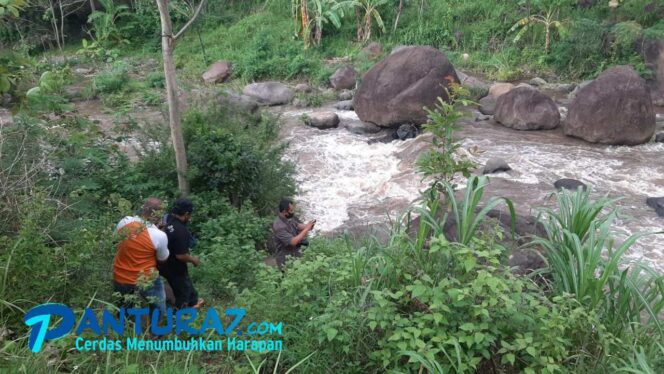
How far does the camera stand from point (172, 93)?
7375 millimetres

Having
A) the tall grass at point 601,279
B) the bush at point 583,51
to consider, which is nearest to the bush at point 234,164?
the tall grass at point 601,279

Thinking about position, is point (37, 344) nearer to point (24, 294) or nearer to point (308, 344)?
point (24, 294)

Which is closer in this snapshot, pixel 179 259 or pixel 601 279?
pixel 601 279

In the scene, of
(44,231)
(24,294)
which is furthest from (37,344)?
(44,231)

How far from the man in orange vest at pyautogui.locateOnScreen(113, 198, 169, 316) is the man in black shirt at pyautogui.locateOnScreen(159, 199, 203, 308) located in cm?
27

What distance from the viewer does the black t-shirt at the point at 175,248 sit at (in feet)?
17.4

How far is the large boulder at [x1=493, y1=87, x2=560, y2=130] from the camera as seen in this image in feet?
48.1

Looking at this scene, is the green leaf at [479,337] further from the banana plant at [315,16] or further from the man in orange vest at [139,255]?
the banana plant at [315,16]

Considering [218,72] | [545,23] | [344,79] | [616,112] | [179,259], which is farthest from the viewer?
[218,72]

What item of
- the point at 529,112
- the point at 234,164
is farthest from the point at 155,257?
the point at 529,112

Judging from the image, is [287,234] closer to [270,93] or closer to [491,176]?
[491,176]

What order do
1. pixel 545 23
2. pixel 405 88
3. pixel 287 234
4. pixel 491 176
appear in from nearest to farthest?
pixel 287 234
pixel 491 176
pixel 405 88
pixel 545 23

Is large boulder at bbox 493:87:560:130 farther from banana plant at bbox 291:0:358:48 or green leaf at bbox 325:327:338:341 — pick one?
green leaf at bbox 325:327:338:341

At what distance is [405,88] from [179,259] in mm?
10406
